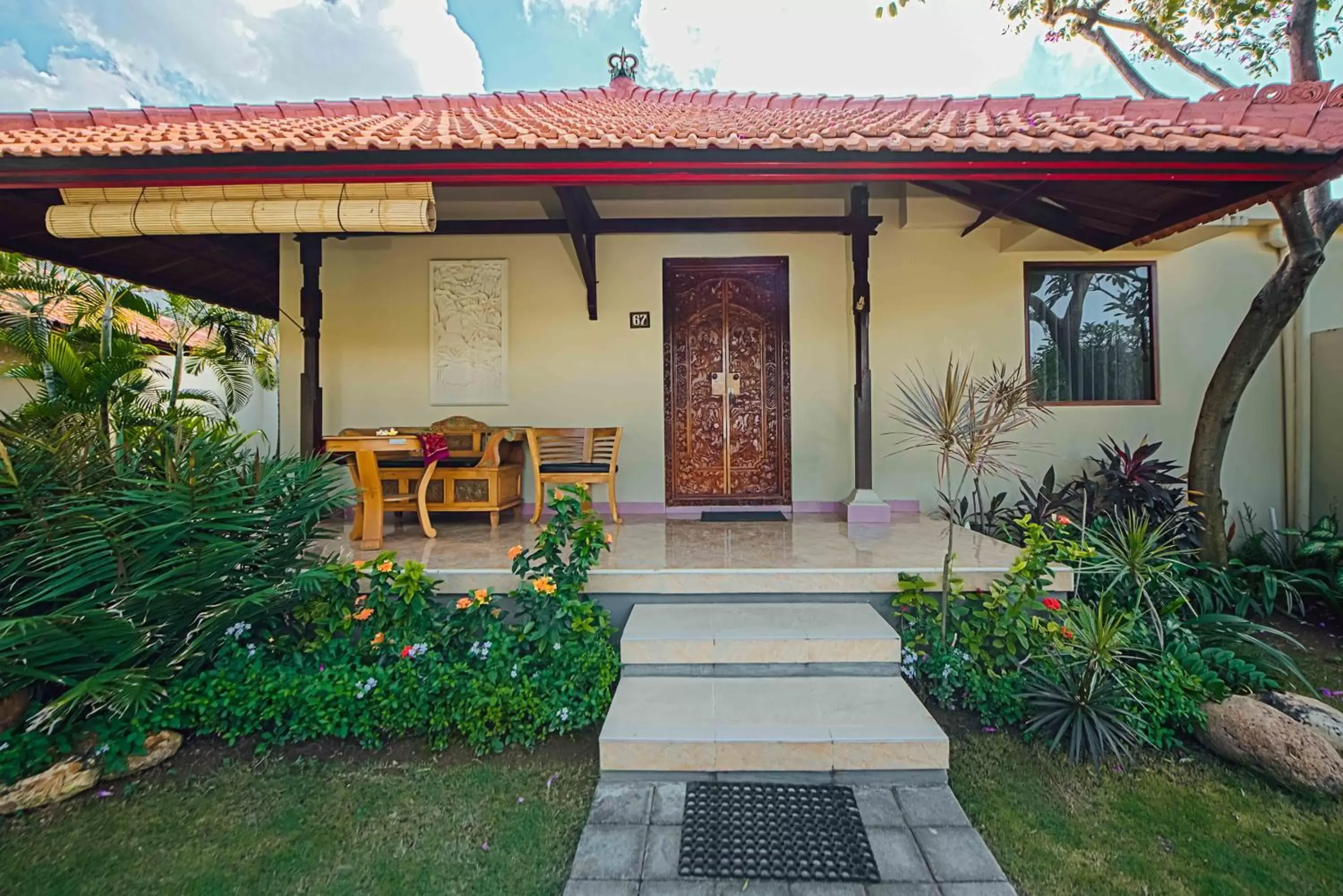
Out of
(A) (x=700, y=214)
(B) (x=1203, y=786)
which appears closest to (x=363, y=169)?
(A) (x=700, y=214)

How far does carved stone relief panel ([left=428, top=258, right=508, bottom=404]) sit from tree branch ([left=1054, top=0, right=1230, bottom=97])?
577cm

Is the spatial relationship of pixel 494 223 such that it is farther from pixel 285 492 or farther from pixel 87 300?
pixel 87 300

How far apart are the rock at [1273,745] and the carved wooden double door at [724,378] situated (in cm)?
343

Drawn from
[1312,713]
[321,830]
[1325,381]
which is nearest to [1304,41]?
[1325,381]

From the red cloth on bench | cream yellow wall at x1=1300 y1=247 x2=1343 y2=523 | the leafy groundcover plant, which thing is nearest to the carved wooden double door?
the red cloth on bench

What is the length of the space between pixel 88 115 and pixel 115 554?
15.9ft

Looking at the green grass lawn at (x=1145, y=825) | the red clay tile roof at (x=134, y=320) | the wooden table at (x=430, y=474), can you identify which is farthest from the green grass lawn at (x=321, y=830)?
the red clay tile roof at (x=134, y=320)

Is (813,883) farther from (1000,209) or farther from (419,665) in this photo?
(1000,209)

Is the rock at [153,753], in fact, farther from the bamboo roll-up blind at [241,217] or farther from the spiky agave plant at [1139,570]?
the spiky agave plant at [1139,570]

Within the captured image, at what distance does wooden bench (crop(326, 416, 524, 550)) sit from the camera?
154 inches

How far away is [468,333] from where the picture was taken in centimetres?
557

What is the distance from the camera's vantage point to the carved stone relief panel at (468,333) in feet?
18.2

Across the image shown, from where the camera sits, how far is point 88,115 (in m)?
4.87

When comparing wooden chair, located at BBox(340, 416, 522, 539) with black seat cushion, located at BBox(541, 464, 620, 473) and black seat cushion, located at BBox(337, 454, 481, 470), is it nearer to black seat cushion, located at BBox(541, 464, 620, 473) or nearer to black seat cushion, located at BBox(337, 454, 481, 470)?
black seat cushion, located at BBox(337, 454, 481, 470)
